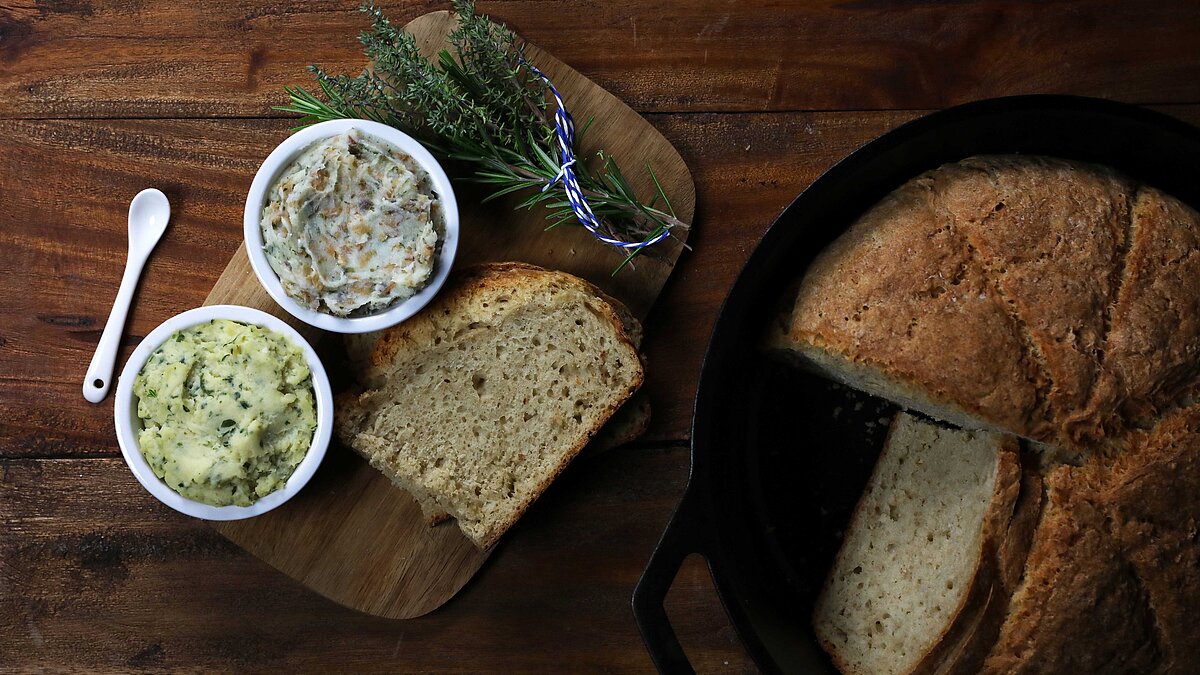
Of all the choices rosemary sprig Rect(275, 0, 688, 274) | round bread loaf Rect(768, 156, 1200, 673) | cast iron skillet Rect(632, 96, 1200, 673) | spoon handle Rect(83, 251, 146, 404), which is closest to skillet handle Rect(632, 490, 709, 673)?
cast iron skillet Rect(632, 96, 1200, 673)

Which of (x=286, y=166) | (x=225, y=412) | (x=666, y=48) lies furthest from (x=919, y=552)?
(x=286, y=166)

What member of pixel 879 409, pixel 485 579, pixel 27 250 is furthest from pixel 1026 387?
pixel 27 250

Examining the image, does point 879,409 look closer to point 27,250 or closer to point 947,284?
point 947,284

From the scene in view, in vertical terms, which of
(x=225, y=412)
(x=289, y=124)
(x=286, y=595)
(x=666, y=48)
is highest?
(x=666, y=48)

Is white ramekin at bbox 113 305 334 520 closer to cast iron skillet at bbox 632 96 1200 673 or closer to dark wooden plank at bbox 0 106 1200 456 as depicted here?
dark wooden plank at bbox 0 106 1200 456

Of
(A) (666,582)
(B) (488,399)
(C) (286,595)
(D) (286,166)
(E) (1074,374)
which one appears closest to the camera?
(E) (1074,374)

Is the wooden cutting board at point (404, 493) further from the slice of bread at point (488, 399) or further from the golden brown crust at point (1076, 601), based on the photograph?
the golden brown crust at point (1076, 601)

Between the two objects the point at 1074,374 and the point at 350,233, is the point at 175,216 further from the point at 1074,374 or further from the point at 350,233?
the point at 1074,374
